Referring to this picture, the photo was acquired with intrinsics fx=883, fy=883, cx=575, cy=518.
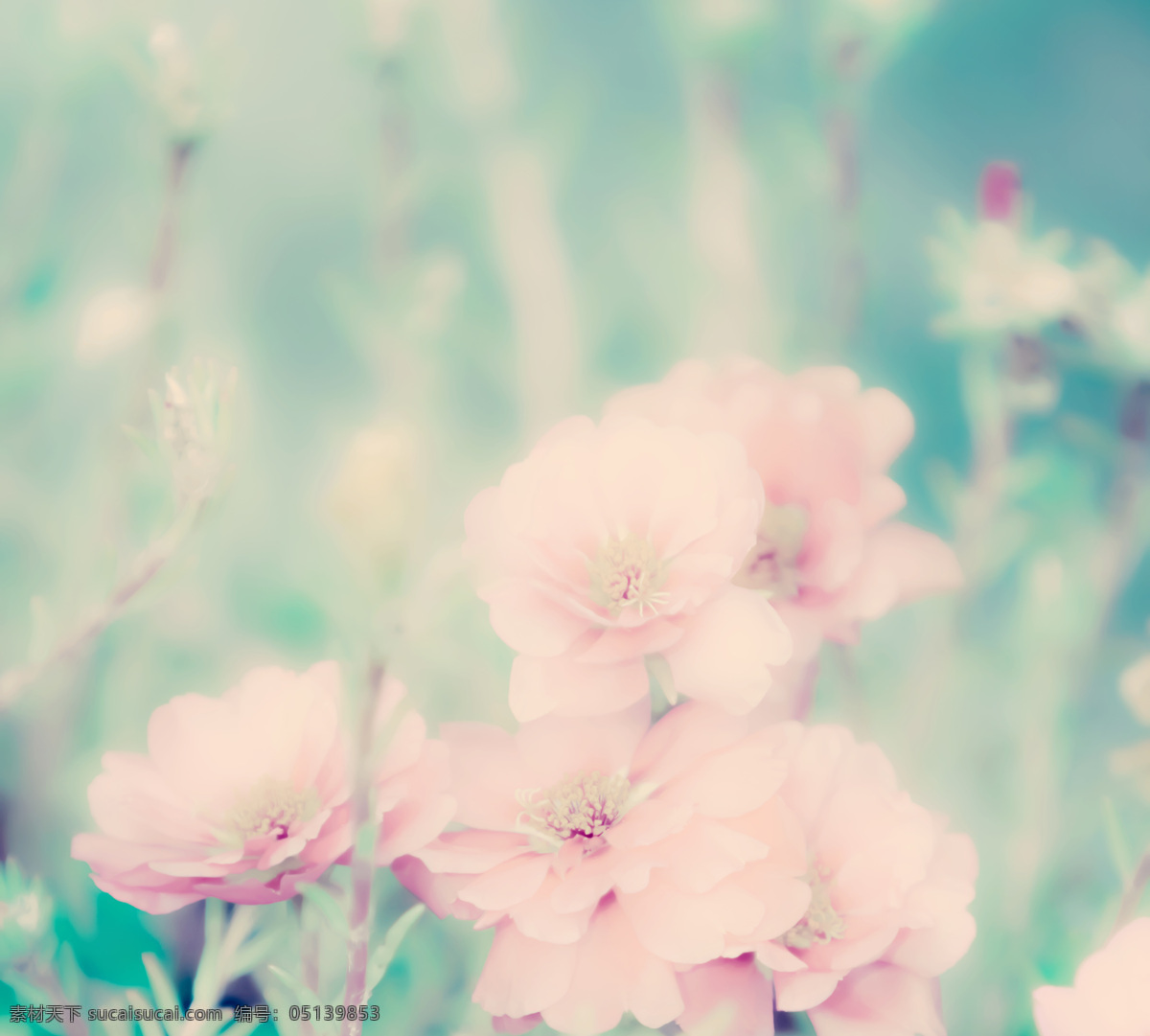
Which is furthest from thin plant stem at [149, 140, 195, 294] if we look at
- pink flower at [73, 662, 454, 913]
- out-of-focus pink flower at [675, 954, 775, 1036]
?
out-of-focus pink flower at [675, 954, 775, 1036]

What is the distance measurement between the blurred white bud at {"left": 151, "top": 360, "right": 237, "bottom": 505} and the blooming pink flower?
0.27ft

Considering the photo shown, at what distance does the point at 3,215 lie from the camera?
319 millimetres

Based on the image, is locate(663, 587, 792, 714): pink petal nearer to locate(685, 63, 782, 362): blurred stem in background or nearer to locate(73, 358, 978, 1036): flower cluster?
locate(73, 358, 978, 1036): flower cluster

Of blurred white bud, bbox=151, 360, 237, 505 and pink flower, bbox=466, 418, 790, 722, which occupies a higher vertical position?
blurred white bud, bbox=151, 360, 237, 505

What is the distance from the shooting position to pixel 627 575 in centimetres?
18

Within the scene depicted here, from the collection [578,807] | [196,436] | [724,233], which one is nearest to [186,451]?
[196,436]

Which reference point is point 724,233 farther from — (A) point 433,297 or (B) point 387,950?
(B) point 387,950

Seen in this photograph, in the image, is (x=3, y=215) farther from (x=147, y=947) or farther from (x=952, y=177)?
(x=952, y=177)

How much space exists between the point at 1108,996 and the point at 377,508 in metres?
0.18

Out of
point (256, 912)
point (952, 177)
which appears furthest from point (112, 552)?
point (952, 177)

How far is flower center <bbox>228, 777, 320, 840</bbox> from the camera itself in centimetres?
18

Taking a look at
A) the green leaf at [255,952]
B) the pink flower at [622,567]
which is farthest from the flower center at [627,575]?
the green leaf at [255,952]

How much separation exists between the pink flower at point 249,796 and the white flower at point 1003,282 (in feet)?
0.67

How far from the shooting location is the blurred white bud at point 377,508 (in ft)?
0.41
